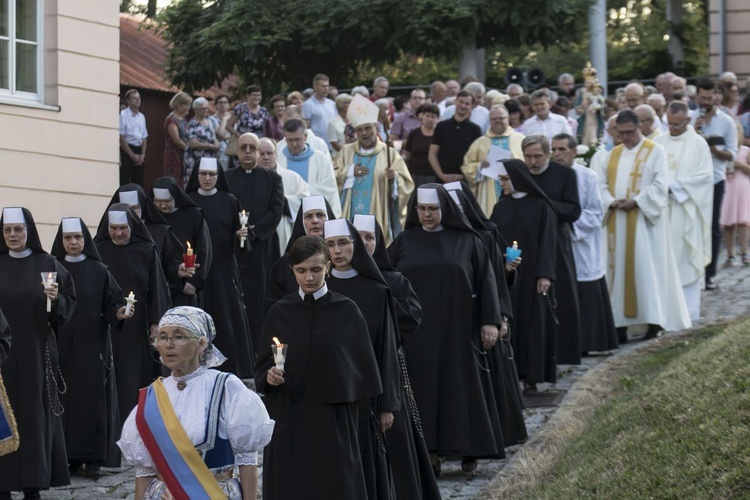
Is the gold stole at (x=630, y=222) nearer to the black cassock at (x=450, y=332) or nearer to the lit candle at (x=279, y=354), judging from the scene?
the black cassock at (x=450, y=332)

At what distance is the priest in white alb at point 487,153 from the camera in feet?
55.6

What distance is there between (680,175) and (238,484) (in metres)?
10.6

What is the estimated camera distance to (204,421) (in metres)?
6.54

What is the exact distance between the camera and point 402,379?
934 cm

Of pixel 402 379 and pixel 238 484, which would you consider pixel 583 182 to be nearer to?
pixel 402 379

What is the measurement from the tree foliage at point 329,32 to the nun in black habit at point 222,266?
461 inches

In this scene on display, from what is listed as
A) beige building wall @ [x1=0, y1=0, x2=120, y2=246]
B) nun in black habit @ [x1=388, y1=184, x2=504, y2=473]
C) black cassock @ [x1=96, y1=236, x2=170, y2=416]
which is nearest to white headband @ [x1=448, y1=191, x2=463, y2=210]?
nun in black habit @ [x1=388, y1=184, x2=504, y2=473]

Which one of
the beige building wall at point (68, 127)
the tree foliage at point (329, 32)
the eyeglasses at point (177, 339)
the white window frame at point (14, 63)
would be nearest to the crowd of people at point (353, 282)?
the eyeglasses at point (177, 339)

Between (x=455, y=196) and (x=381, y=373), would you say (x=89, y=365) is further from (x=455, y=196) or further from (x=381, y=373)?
(x=381, y=373)

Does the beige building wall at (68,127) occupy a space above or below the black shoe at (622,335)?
above

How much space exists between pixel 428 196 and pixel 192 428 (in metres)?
4.23

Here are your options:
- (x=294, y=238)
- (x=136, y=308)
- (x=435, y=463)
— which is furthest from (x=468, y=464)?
(x=136, y=308)

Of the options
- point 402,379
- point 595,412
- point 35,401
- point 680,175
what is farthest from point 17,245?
point 680,175

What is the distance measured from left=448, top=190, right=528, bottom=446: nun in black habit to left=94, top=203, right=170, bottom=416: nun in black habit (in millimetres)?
2337
